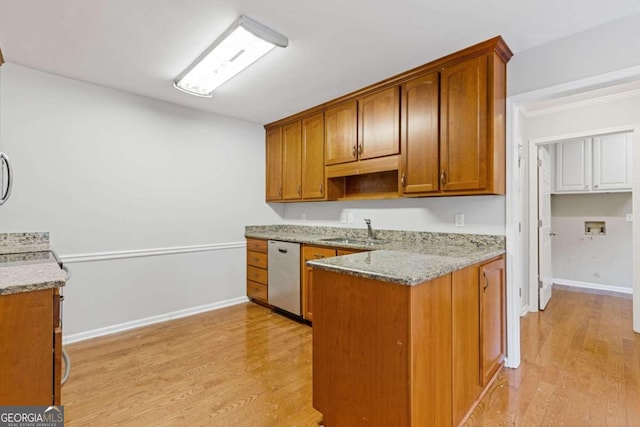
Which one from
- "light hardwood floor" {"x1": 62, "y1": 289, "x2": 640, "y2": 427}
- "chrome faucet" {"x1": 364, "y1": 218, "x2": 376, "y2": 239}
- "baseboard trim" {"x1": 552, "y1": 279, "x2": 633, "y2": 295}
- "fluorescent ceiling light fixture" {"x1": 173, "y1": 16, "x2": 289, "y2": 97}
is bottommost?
"light hardwood floor" {"x1": 62, "y1": 289, "x2": 640, "y2": 427}

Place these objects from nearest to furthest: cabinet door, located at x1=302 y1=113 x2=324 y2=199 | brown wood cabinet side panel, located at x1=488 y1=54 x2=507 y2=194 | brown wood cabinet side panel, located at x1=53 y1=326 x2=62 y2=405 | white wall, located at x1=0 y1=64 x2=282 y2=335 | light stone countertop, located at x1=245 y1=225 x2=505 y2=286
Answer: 1. brown wood cabinet side panel, located at x1=53 y1=326 x2=62 y2=405
2. light stone countertop, located at x1=245 y1=225 x2=505 y2=286
3. brown wood cabinet side panel, located at x1=488 y1=54 x2=507 y2=194
4. white wall, located at x1=0 y1=64 x2=282 y2=335
5. cabinet door, located at x1=302 y1=113 x2=324 y2=199

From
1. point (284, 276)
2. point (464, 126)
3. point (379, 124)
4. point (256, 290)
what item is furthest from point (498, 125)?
point (256, 290)

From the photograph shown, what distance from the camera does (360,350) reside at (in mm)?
1437

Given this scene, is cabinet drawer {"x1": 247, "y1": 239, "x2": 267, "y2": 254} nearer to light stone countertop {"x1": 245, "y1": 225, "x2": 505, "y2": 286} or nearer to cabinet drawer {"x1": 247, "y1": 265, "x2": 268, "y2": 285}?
cabinet drawer {"x1": 247, "y1": 265, "x2": 268, "y2": 285}

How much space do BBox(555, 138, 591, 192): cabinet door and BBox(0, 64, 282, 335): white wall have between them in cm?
452

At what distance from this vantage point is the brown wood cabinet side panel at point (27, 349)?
3.68 ft

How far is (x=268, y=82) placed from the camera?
9.18ft

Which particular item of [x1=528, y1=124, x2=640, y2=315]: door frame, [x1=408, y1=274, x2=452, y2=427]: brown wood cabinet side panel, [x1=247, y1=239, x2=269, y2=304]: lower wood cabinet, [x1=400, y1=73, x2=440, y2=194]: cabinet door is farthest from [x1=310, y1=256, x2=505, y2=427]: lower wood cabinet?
[x1=528, y1=124, x2=640, y2=315]: door frame

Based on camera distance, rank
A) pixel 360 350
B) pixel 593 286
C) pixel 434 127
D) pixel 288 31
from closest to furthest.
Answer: pixel 360 350 → pixel 288 31 → pixel 434 127 → pixel 593 286

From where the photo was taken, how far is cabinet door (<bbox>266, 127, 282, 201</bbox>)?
159 inches

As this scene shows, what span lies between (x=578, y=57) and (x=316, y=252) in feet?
8.16

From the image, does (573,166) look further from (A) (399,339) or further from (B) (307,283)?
(A) (399,339)

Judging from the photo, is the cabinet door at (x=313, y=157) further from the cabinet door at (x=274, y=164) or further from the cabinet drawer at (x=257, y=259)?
the cabinet drawer at (x=257, y=259)

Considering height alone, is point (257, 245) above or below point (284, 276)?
above
